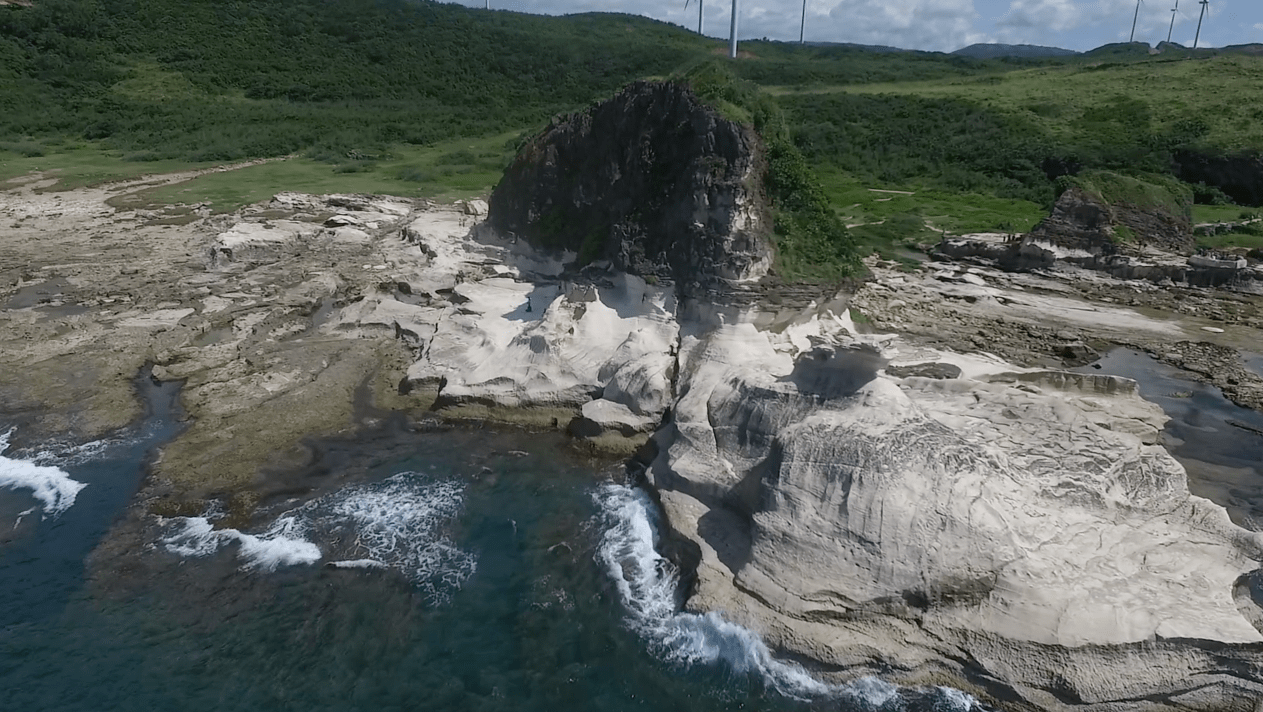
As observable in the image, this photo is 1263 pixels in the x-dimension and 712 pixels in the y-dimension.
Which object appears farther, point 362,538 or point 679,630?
point 362,538

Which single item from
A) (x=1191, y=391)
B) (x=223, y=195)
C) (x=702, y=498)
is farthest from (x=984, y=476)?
(x=223, y=195)

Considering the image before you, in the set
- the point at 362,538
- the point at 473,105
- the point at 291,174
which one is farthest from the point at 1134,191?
the point at 473,105

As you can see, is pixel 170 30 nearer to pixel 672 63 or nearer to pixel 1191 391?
pixel 672 63

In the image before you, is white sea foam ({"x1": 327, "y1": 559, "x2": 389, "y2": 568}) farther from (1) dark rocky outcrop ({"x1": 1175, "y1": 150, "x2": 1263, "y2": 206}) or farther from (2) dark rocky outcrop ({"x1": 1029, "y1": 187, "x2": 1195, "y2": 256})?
(1) dark rocky outcrop ({"x1": 1175, "y1": 150, "x2": 1263, "y2": 206})

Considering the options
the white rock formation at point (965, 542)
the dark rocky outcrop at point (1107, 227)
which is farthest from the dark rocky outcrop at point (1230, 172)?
the white rock formation at point (965, 542)

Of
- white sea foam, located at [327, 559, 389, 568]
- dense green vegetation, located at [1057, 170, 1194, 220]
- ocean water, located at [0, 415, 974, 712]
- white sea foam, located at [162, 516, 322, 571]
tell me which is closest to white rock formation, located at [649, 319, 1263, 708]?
ocean water, located at [0, 415, 974, 712]

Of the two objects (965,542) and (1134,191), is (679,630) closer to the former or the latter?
(965,542)

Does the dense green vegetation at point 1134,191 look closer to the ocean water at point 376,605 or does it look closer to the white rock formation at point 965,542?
the white rock formation at point 965,542
